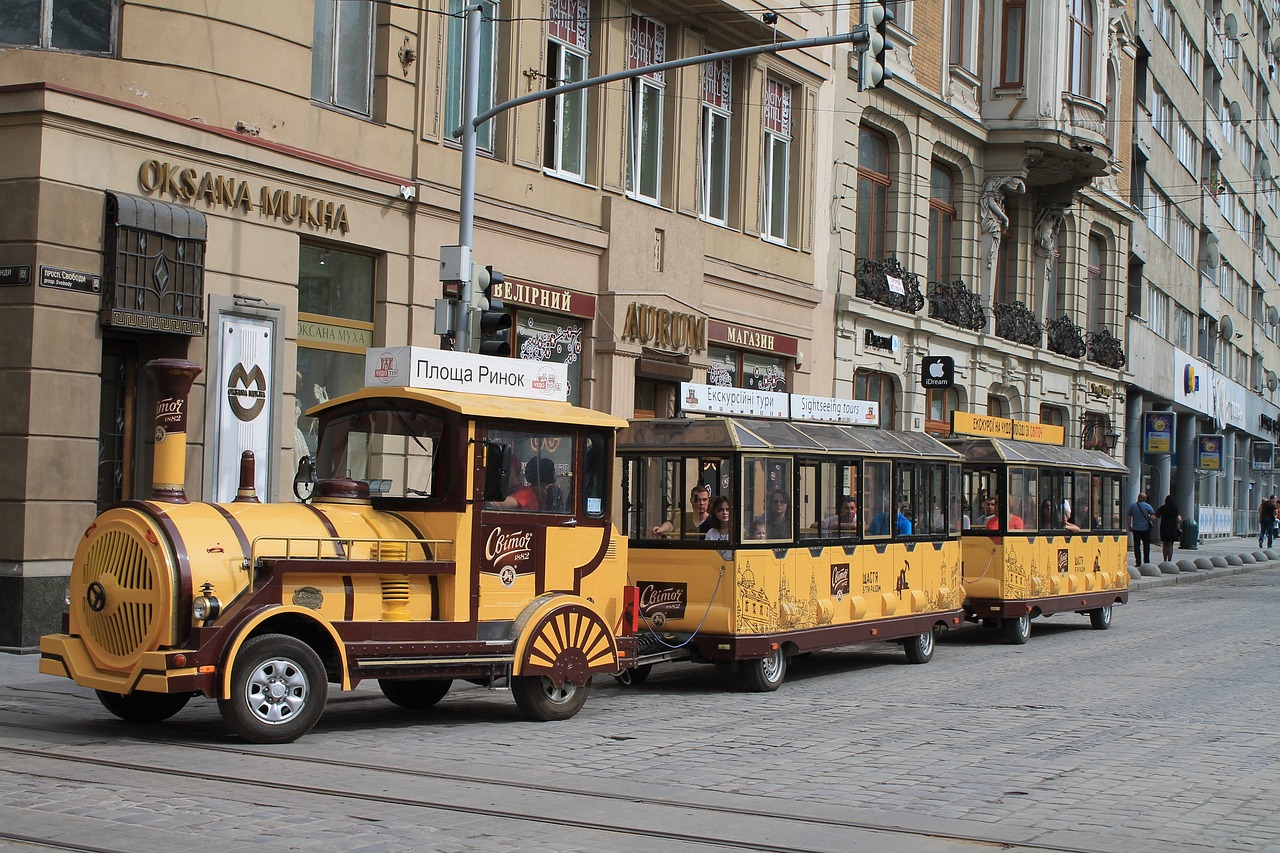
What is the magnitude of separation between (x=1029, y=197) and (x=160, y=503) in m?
32.3

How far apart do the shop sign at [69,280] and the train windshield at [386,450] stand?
4.73m

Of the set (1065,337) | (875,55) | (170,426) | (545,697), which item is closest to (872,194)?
(1065,337)

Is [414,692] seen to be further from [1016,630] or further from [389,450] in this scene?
[1016,630]

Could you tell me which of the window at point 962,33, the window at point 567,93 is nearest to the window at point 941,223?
the window at point 962,33

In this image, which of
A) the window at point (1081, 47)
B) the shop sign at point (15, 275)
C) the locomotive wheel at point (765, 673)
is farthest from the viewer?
the window at point (1081, 47)

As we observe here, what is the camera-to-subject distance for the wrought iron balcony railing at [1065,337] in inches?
1593

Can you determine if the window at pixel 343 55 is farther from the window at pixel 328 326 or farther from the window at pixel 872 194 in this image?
the window at pixel 872 194

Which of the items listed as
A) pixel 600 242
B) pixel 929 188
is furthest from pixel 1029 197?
pixel 600 242

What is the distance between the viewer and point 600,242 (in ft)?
75.4

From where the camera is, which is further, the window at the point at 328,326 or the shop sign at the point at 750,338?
the shop sign at the point at 750,338

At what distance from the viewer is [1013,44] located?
36.2 m

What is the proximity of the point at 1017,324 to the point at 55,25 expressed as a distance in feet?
88.5

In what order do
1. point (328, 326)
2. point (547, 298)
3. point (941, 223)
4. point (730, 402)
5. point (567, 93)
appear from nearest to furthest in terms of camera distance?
point (730, 402) → point (328, 326) → point (547, 298) → point (567, 93) → point (941, 223)

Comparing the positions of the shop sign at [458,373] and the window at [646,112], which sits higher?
the window at [646,112]
